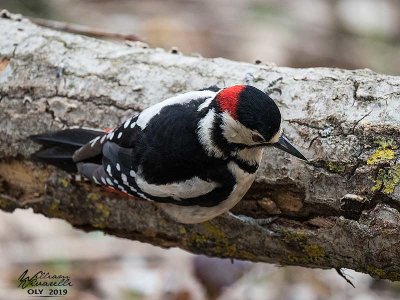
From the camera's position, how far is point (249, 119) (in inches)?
113

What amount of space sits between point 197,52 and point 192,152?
3592 mm

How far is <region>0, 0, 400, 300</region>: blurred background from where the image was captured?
480cm

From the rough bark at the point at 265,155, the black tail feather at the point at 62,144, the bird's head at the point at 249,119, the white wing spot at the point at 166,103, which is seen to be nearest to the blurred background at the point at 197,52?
the rough bark at the point at 265,155

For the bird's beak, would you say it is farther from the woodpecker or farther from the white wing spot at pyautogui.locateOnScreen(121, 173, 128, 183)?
the white wing spot at pyautogui.locateOnScreen(121, 173, 128, 183)

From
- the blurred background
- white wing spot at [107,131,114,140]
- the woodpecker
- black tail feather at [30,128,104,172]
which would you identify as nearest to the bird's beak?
the woodpecker

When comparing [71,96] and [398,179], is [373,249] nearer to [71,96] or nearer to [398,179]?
[398,179]

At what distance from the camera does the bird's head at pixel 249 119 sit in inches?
112

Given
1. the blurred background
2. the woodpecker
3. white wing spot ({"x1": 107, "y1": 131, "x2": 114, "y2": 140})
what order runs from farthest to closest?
the blurred background < white wing spot ({"x1": 107, "y1": 131, "x2": 114, "y2": 140}) < the woodpecker

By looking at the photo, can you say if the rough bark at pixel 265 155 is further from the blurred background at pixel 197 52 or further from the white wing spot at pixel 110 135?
the blurred background at pixel 197 52

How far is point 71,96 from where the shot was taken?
352 centimetres

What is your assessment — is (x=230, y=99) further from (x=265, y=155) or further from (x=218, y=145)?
(x=265, y=155)

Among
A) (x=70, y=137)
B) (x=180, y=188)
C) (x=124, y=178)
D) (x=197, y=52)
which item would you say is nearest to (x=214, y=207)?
(x=180, y=188)

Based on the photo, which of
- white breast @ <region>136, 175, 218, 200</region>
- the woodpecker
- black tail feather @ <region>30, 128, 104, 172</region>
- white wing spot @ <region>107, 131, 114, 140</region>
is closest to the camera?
the woodpecker

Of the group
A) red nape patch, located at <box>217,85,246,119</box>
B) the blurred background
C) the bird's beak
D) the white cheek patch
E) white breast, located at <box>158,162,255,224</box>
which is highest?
red nape patch, located at <box>217,85,246,119</box>
